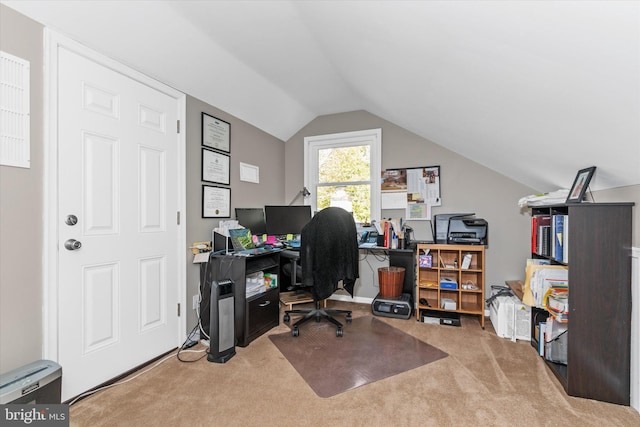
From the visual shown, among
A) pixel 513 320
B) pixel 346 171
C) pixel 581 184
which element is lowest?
pixel 513 320

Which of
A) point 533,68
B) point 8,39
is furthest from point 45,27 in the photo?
point 533,68

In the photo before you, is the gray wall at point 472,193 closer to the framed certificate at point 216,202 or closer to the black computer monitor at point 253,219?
the black computer monitor at point 253,219

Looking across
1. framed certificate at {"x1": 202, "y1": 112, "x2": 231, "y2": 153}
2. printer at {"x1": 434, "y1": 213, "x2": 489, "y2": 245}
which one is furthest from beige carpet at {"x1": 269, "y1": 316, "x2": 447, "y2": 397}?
framed certificate at {"x1": 202, "y1": 112, "x2": 231, "y2": 153}

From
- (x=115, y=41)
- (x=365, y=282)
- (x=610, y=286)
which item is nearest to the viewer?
(x=610, y=286)

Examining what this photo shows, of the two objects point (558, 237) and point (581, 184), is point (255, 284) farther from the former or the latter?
point (581, 184)

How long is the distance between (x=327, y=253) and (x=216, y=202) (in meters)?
1.21

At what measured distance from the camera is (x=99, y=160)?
1905 millimetres

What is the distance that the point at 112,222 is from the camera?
1.99 meters

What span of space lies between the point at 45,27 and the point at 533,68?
99.4 inches

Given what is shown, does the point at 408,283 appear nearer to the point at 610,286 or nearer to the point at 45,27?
the point at 610,286

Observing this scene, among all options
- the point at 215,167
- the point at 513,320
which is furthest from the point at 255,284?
the point at 513,320

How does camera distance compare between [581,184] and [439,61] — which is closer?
[439,61]

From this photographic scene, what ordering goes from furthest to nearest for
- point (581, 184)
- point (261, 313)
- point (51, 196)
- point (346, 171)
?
point (346, 171) < point (261, 313) < point (581, 184) < point (51, 196)

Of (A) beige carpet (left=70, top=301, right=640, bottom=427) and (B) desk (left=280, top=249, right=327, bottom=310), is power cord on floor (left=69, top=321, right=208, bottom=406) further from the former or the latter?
(B) desk (left=280, top=249, right=327, bottom=310)
